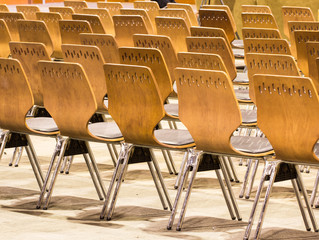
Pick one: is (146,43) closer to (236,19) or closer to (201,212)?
(201,212)

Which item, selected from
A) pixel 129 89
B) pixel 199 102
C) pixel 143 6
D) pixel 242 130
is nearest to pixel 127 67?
pixel 129 89

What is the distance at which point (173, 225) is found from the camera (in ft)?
16.6

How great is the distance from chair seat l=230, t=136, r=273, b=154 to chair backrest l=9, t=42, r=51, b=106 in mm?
1833

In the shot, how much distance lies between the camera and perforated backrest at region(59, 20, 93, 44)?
7.98 meters

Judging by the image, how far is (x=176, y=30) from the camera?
841cm

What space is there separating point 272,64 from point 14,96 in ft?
5.90

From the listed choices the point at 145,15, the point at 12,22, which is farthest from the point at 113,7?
the point at 12,22

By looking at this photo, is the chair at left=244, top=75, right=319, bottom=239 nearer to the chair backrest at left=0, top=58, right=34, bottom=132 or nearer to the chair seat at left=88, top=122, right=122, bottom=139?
the chair seat at left=88, top=122, right=122, bottom=139

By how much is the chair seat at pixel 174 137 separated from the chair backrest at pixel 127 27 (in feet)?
10.1

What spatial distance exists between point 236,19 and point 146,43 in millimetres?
7897

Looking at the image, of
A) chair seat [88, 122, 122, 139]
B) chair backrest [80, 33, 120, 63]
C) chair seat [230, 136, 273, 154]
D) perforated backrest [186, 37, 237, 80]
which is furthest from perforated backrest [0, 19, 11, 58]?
chair seat [230, 136, 273, 154]

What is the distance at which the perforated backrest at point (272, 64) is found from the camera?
5.59m

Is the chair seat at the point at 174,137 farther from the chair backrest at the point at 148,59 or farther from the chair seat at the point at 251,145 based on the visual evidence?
the chair backrest at the point at 148,59

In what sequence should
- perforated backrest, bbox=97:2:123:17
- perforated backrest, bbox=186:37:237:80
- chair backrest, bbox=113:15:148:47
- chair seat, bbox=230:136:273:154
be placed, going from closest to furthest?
1. chair seat, bbox=230:136:273:154
2. perforated backrest, bbox=186:37:237:80
3. chair backrest, bbox=113:15:148:47
4. perforated backrest, bbox=97:2:123:17
